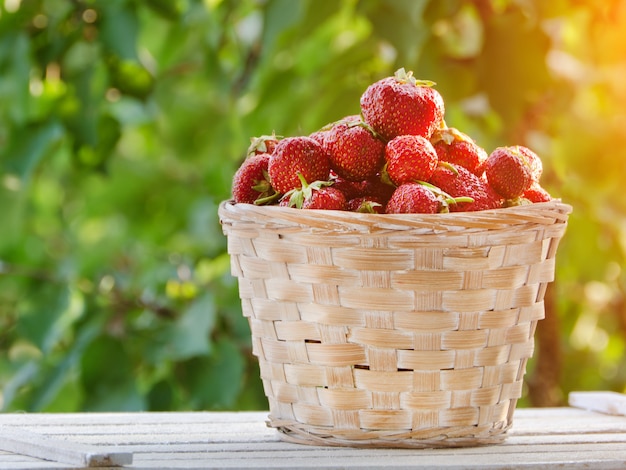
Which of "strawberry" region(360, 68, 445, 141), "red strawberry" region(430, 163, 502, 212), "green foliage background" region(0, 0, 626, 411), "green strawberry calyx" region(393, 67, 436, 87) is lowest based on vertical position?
"red strawberry" region(430, 163, 502, 212)

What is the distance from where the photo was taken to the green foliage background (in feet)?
4.54

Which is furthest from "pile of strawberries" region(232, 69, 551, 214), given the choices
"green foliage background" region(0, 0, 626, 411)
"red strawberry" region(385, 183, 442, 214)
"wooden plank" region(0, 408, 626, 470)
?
"green foliage background" region(0, 0, 626, 411)

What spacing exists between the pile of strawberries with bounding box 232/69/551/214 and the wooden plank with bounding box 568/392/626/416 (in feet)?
0.94

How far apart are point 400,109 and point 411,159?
0.06 meters

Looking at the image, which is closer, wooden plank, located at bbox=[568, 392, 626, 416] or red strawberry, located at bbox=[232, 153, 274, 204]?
red strawberry, located at bbox=[232, 153, 274, 204]

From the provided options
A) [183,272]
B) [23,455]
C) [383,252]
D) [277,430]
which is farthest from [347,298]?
[183,272]

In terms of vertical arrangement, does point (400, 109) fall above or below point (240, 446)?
above

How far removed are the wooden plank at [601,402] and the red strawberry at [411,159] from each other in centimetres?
39

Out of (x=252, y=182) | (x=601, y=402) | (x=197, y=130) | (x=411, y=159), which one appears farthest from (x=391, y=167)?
(x=197, y=130)

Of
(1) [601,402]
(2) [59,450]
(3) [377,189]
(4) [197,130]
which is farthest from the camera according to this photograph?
(4) [197,130]

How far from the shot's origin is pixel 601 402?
3.44 feet

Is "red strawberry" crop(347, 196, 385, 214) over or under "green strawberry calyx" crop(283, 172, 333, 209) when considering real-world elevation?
under

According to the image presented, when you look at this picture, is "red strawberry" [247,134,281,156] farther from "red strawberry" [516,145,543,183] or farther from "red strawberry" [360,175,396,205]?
"red strawberry" [516,145,543,183]

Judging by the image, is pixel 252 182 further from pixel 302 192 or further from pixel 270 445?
pixel 270 445
